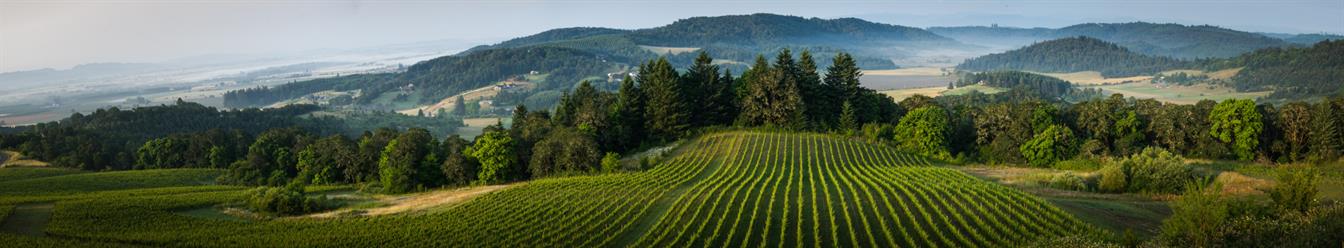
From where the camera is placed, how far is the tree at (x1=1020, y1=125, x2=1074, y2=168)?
56.1 metres

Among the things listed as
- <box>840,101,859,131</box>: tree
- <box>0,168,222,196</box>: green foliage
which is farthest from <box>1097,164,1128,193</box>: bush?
<box>0,168,222,196</box>: green foliage

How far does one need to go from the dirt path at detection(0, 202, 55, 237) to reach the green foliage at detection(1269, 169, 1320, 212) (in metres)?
53.2

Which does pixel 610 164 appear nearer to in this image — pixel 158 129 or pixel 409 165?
pixel 409 165

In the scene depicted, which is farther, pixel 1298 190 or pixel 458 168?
pixel 458 168

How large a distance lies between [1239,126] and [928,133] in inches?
935

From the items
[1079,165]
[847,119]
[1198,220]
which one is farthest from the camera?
[847,119]

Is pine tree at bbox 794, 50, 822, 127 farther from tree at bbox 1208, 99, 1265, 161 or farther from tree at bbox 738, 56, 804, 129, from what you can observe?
tree at bbox 1208, 99, 1265, 161

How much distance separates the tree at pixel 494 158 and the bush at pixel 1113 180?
4111 cm

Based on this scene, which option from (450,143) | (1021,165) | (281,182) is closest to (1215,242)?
(1021,165)

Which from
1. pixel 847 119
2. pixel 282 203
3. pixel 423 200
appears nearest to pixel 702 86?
pixel 847 119

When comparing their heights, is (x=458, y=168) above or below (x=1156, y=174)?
below

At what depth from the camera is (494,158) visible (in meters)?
53.7

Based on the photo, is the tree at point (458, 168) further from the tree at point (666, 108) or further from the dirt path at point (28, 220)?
the dirt path at point (28, 220)

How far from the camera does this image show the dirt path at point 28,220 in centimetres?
3152
